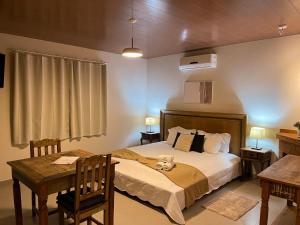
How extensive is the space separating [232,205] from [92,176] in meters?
2.08

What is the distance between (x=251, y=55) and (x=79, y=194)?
3.73m

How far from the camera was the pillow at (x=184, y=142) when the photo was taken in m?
4.33

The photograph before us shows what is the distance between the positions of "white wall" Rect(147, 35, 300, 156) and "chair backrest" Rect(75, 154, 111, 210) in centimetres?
304

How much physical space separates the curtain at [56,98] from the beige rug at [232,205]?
2.93 meters

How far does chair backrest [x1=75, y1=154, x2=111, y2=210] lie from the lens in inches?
79.9

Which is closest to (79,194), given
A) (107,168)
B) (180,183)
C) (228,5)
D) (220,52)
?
(107,168)

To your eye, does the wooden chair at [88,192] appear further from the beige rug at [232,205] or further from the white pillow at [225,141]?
the white pillow at [225,141]

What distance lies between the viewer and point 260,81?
4.08 metres

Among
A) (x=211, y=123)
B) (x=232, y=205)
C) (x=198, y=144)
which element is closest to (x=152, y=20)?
(x=198, y=144)

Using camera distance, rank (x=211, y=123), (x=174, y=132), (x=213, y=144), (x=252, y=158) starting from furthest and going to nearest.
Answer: (x=174, y=132) → (x=211, y=123) → (x=213, y=144) → (x=252, y=158)

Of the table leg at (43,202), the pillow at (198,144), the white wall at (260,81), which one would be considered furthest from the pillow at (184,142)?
the table leg at (43,202)

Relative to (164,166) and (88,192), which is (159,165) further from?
(88,192)

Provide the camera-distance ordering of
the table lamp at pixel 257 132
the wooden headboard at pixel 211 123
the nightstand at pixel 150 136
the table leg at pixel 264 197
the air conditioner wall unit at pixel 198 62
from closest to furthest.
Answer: the table leg at pixel 264 197 → the table lamp at pixel 257 132 → the wooden headboard at pixel 211 123 → the air conditioner wall unit at pixel 198 62 → the nightstand at pixel 150 136

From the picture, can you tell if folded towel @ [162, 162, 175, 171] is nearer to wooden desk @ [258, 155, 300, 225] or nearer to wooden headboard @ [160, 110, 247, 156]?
wooden desk @ [258, 155, 300, 225]
